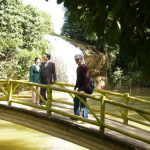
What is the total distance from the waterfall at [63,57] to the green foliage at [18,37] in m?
2.93

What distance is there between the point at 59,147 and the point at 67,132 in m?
5.00

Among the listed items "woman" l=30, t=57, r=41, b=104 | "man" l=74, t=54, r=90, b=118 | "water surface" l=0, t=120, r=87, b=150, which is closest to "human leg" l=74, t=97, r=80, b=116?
"man" l=74, t=54, r=90, b=118

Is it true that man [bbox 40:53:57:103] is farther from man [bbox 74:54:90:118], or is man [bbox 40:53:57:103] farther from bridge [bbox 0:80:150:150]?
man [bbox 74:54:90:118]

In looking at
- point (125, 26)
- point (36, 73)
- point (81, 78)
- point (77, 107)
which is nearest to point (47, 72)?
point (36, 73)

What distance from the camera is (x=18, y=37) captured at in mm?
26375

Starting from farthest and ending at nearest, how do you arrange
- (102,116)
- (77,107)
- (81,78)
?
1. (77,107)
2. (81,78)
3. (102,116)

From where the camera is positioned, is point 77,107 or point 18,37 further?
point 18,37

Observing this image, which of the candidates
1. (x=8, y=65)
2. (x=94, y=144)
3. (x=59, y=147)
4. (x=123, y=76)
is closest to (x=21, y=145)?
(x=59, y=147)

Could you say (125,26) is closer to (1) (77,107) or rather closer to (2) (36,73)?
(1) (77,107)

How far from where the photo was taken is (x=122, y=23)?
3.77 metres

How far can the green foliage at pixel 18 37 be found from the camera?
25609mm

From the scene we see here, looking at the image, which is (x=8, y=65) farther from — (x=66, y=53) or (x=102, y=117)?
(x=102, y=117)

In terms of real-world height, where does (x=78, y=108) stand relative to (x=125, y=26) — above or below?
below

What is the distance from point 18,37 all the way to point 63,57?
19.1 ft
